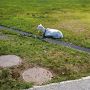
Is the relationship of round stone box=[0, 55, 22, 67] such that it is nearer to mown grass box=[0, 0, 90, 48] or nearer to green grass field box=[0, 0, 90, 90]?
green grass field box=[0, 0, 90, 90]

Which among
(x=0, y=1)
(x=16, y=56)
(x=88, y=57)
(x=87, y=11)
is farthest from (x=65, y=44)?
(x=0, y=1)

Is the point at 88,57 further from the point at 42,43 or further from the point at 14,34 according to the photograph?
the point at 14,34

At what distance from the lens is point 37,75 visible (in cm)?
856

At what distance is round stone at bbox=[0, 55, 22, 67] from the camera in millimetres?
9125

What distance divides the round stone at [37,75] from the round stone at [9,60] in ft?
2.04

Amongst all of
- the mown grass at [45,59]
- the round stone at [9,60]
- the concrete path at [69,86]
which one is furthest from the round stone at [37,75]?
the round stone at [9,60]

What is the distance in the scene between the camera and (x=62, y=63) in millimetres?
9406

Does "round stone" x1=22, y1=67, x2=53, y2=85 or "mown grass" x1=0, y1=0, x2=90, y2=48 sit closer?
"round stone" x1=22, y1=67, x2=53, y2=85

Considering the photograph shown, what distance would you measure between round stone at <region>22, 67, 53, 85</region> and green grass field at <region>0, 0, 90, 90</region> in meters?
0.19

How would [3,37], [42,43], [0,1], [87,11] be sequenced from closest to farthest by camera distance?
1. [42,43]
2. [3,37]
3. [87,11]
4. [0,1]

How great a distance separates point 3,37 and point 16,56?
7.94 feet

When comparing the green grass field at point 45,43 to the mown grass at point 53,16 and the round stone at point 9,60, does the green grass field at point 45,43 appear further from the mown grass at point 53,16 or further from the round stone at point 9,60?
the round stone at point 9,60

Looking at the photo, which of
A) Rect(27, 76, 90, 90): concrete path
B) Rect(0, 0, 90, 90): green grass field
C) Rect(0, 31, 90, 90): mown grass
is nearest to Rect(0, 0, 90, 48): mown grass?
Rect(0, 0, 90, 90): green grass field

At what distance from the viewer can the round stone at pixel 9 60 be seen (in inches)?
359
